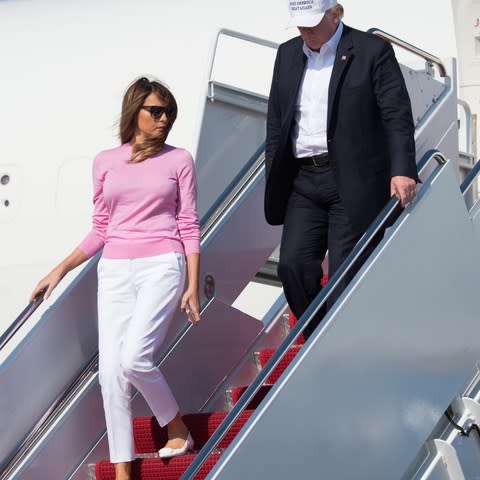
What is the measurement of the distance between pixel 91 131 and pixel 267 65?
52.3 inches

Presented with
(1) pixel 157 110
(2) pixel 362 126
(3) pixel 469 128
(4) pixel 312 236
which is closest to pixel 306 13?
(2) pixel 362 126

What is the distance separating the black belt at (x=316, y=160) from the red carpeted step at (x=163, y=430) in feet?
3.43

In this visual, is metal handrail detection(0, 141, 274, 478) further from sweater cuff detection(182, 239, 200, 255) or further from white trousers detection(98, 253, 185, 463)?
sweater cuff detection(182, 239, 200, 255)

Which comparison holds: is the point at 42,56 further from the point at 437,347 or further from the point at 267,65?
the point at 437,347

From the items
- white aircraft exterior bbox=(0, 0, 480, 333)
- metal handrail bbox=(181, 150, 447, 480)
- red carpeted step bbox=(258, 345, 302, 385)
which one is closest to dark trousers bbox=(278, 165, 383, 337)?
metal handrail bbox=(181, 150, 447, 480)

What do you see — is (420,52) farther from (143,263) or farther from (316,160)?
(143,263)

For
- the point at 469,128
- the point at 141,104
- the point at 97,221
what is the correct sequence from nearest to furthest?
1. the point at 141,104
2. the point at 97,221
3. the point at 469,128

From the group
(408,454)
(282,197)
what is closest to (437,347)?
(408,454)

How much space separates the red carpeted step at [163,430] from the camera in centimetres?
472

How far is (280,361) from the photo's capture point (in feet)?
14.4

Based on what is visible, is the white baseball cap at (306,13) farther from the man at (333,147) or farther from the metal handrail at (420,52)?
the metal handrail at (420,52)

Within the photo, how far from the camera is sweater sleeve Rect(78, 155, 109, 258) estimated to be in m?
4.67

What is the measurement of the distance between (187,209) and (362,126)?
0.75 m

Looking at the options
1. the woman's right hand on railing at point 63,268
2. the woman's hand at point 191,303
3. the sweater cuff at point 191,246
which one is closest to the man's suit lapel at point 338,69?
the sweater cuff at point 191,246
